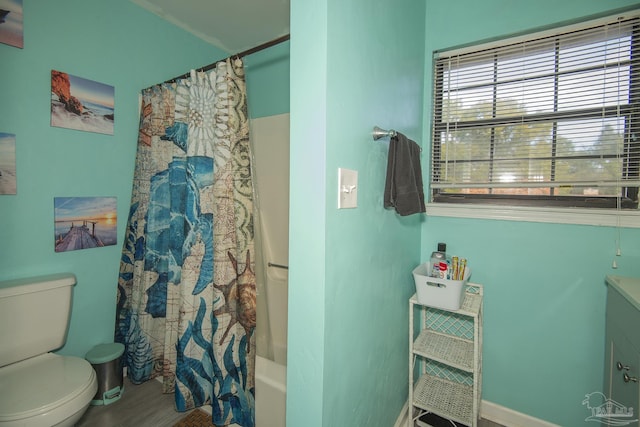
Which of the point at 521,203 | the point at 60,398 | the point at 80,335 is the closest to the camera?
the point at 60,398

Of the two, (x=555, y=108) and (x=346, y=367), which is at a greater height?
(x=555, y=108)

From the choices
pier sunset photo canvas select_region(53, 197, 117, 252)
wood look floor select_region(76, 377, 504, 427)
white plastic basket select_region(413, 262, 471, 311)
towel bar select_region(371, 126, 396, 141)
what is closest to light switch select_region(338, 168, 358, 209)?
towel bar select_region(371, 126, 396, 141)

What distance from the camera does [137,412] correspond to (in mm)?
1562

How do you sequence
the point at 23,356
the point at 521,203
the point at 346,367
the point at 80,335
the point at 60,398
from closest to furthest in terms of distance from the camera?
the point at 346,367 → the point at 60,398 → the point at 23,356 → the point at 521,203 → the point at 80,335

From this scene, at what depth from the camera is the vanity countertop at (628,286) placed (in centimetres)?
98

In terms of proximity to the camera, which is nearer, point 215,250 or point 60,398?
point 60,398

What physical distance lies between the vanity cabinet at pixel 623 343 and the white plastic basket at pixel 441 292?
1.81 feet

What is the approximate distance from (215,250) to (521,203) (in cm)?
168

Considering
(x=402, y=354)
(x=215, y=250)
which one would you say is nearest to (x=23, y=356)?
(x=215, y=250)

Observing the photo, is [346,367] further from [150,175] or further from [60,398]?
[150,175]

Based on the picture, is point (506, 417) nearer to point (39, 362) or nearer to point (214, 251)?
point (214, 251)

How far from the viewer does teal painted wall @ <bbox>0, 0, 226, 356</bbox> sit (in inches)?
56.1

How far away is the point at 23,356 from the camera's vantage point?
1.36 meters

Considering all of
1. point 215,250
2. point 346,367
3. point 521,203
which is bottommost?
point 346,367
